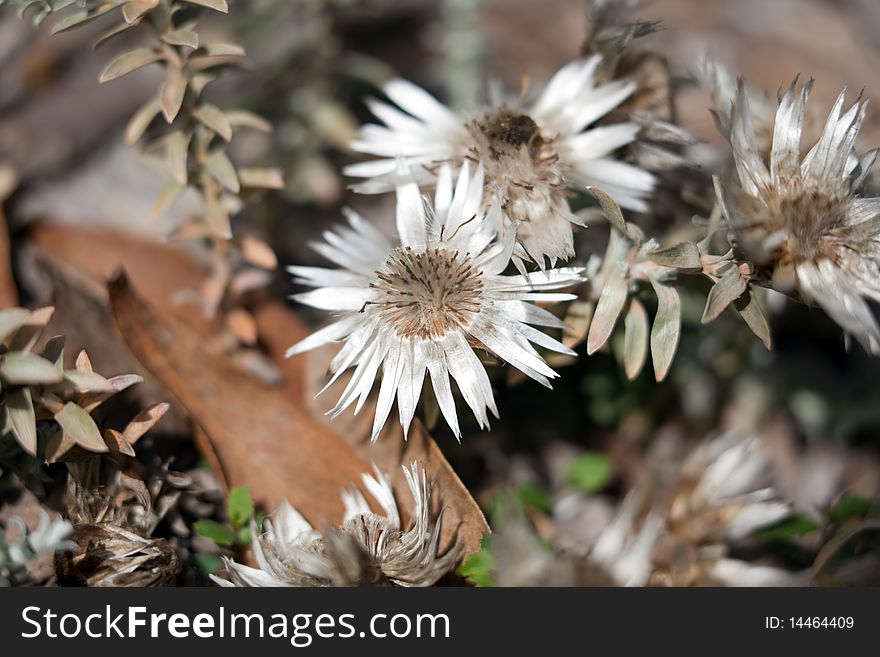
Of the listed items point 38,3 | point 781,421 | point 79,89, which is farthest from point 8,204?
point 781,421

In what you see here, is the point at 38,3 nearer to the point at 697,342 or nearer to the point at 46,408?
the point at 46,408

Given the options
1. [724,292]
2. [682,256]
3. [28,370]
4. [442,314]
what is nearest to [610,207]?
[682,256]

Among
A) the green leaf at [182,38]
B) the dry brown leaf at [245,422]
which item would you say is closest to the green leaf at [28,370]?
the dry brown leaf at [245,422]

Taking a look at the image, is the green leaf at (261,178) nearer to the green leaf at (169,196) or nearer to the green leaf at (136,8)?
the green leaf at (169,196)

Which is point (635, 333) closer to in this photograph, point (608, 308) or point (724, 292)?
point (608, 308)

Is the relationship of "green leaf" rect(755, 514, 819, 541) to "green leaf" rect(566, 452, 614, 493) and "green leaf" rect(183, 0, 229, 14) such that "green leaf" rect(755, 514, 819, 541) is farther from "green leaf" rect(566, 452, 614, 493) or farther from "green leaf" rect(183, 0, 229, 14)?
"green leaf" rect(183, 0, 229, 14)

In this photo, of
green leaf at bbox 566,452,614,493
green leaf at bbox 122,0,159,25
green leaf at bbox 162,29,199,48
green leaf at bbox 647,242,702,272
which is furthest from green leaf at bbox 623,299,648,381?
green leaf at bbox 122,0,159,25
